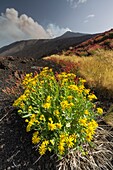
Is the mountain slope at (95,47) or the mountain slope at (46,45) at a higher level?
the mountain slope at (95,47)

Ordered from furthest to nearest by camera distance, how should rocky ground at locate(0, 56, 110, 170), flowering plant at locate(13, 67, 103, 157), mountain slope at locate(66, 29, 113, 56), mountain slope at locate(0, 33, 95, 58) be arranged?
1. mountain slope at locate(0, 33, 95, 58)
2. mountain slope at locate(66, 29, 113, 56)
3. rocky ground at locate(0, 56, 110, 170)
4. flowering plant at locate(13, 67, 103, 157)

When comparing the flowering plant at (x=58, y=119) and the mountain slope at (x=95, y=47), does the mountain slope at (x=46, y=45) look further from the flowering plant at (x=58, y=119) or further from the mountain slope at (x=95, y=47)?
the flowering plant at (x=58, y=119)

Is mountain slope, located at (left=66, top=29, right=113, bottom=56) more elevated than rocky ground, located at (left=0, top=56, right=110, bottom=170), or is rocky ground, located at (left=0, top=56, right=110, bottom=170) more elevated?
rocky ground, located at (left=0, top=56, right=110, bottom=170)

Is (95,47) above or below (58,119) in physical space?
below

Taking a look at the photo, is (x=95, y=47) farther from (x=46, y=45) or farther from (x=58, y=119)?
(x=46, y=45)

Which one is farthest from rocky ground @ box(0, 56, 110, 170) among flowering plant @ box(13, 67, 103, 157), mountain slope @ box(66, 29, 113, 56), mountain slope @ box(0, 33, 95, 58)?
mountain slope @ box(0, 33, 95, 58)

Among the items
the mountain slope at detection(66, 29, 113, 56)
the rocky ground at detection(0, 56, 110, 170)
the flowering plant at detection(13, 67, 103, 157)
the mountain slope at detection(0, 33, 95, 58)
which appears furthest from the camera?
the mountain slope at detection(0, 33, 95, 58)

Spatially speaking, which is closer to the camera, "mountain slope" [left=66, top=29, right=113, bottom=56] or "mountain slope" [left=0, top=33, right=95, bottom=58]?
"mountain slope" [left=66, top=29, right=113, bottom=56]

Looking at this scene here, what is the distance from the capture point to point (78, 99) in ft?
11.7

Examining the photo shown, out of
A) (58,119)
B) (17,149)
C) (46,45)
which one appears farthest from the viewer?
(46,45)

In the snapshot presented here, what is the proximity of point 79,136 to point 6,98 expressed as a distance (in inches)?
87.3

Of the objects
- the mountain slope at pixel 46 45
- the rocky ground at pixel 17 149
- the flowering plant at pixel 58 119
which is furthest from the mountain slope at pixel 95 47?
the mountain slope at pixel 46 45

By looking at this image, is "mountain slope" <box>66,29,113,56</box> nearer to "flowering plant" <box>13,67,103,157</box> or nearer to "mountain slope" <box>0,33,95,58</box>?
"flowering plant" <box>13,67,103,157</box>

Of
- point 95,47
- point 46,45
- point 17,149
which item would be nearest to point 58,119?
point 17,149
